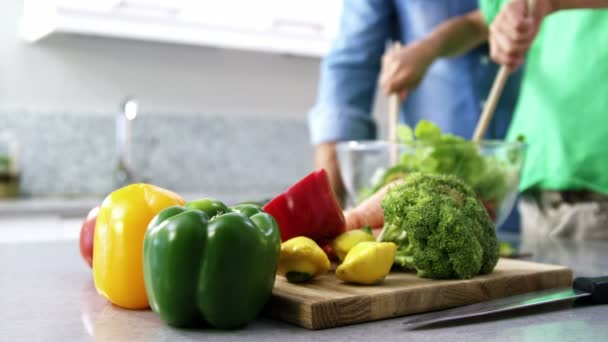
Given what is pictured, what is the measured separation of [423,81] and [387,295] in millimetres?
1451

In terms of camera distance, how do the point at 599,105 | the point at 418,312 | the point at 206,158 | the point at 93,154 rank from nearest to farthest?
the point at 418,312, the point at 599,105, the point at 93,154, the point at 206,158

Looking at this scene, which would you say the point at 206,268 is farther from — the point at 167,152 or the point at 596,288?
the point at 167,152

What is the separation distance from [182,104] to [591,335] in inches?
114

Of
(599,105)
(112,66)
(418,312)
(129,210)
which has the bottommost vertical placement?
(418,312)

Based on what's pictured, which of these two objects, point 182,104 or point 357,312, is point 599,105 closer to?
point 357,312

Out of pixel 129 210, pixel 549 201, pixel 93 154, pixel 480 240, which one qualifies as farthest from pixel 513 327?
pixel 93 154

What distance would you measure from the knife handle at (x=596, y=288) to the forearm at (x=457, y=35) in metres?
0.88

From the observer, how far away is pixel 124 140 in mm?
3232

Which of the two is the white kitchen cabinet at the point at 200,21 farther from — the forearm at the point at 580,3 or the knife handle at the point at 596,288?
the knife handle at the point at 596,288

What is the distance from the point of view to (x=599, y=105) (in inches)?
65.4

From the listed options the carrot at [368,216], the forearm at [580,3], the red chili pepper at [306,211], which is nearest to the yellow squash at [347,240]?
the red chili pepper at [306,211]

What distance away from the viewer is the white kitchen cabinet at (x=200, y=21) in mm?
2750

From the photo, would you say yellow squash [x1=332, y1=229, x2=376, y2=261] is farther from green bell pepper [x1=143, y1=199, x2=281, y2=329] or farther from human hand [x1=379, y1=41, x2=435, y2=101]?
human hand [x1=379, y1=41, x2=435, y2=101]

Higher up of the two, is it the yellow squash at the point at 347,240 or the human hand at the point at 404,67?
the human hand at the point at 404,67
